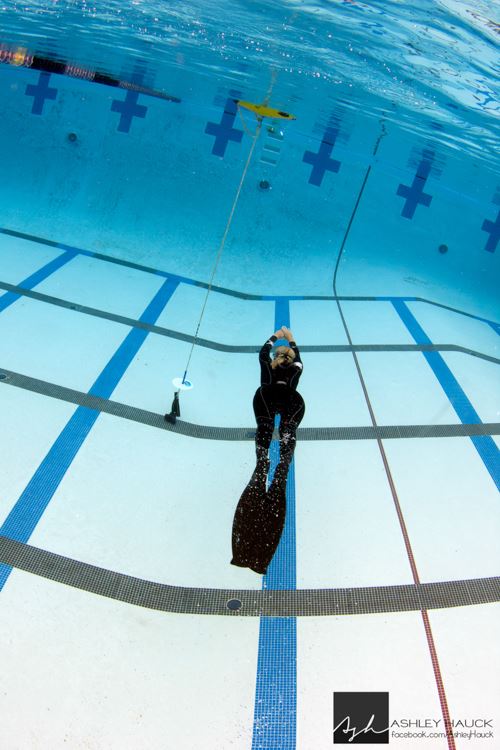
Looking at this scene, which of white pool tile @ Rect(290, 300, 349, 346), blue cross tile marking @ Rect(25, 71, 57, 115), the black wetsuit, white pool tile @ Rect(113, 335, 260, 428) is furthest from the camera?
blue cross tile marking @ Rect(25, 71, 57, 115)

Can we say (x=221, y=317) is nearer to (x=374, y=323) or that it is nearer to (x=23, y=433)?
(x=374, y=323)

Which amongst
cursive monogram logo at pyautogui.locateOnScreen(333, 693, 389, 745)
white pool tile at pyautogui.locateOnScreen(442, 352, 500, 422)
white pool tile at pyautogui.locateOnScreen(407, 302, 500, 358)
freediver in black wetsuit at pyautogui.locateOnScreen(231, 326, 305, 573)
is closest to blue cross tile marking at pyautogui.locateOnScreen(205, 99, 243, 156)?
white pool tile at pyautogui.locateOnScreen(407, 302, 500, 358)

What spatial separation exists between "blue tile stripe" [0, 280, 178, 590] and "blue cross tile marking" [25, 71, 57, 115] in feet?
24.4

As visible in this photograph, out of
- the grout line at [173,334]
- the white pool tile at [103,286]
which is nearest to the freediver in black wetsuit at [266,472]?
the grout line at [173,334]

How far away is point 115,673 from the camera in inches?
101

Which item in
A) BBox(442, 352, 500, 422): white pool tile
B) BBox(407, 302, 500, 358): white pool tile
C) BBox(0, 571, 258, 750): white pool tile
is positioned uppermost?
BBox(407, 302, 500, 358): white pool tile

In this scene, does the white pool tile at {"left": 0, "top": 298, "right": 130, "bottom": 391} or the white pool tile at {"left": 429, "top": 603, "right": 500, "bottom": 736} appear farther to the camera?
the white pool tile at {"left": 0, "top": 298, "right": 130, "bottom": 391}

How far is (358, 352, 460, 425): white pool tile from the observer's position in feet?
16.7

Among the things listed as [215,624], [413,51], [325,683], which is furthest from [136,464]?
[413,51]

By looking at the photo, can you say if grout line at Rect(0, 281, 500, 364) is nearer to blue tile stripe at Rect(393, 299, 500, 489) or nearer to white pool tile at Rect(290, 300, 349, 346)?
white pool tile at Rect(290, 300, 349, 346)

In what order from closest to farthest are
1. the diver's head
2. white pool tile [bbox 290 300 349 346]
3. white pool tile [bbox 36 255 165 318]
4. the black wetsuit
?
1. the black wetsuit
2. the diver's head
3. white pool tile [bbox 36 255 165 318]
4. white pool tile [bbox 290 300 349 346]

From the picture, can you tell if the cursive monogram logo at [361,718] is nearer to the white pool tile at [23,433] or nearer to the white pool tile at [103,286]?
the white pool tile at [23,433]

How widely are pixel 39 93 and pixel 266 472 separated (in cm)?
1065

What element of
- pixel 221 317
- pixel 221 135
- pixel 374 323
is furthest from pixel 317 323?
pixel 221 135
